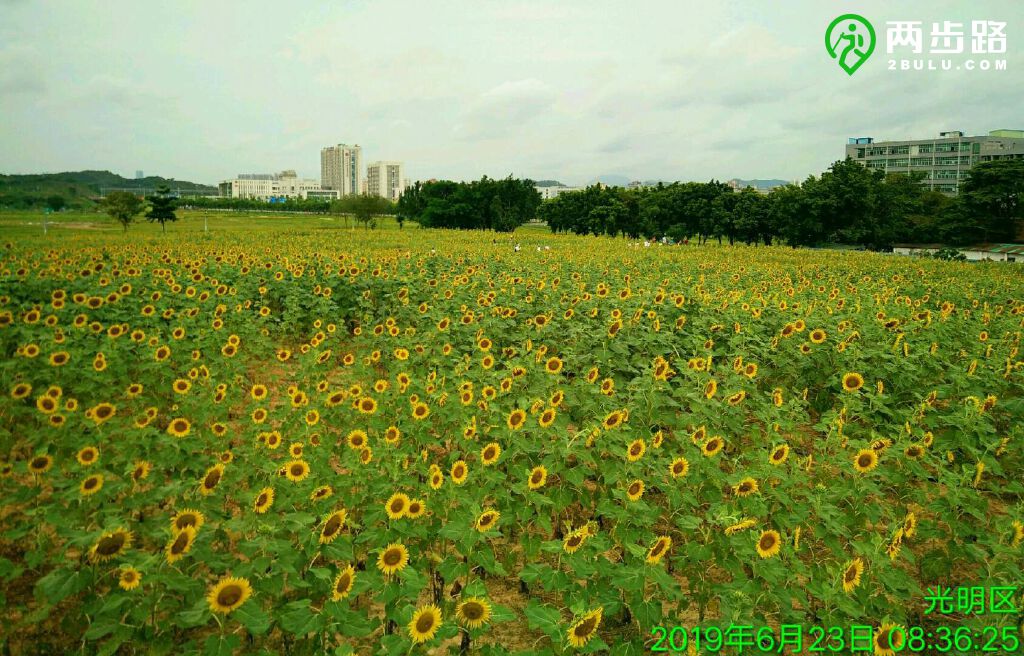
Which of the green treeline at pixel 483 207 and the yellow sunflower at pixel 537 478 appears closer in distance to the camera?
the yellow sunflower at pixel 537 478

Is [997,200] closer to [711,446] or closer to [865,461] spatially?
[865,461]

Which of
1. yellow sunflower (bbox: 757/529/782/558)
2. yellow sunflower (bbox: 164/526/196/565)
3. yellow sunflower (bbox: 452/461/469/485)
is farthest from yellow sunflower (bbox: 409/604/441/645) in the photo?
yellow sunflower (bbox: 757/529/782/558)

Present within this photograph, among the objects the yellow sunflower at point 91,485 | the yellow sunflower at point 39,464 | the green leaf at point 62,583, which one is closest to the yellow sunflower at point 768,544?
the green leaf at point 62,583

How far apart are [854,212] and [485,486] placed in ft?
165

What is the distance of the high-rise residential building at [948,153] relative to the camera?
10169 cm

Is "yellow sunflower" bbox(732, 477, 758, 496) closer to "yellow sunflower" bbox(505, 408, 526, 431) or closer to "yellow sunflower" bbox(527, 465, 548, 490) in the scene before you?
"yellow sunflower" bbox(527, 465, 548, 490)

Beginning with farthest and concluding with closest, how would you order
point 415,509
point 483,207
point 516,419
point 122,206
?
point 483,207 → point 122,206 → point 516,419 → point 415,509

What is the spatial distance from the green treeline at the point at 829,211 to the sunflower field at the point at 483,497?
43238 mm

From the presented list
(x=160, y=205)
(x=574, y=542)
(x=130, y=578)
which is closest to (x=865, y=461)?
(x=574, y=542)

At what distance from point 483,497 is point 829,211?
49.4 metres

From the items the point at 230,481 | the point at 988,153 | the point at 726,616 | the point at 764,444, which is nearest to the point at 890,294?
the point at 764,444

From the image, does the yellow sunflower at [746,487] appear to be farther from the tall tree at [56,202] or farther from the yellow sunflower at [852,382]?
the tall tree at [56,202]

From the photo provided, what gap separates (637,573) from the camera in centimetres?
248

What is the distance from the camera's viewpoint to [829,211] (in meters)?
43.5
